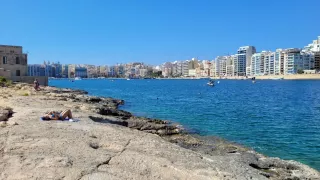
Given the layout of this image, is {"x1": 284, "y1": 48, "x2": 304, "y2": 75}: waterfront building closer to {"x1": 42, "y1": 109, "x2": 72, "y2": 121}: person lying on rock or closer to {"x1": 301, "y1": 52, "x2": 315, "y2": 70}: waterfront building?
{"x1": 301, "y1": 52, "x2": 315, "y2": 70}: waterfront building

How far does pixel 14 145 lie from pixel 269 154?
477 inches

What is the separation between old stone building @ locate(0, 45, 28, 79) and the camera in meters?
58.6

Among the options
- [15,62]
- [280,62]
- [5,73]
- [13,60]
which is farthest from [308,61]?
[5,73]

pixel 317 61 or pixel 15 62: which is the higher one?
pixel 317 61

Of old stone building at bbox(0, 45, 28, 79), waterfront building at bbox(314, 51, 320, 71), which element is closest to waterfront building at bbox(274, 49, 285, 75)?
waterfront building at bbox(314, 51, 320, 71)

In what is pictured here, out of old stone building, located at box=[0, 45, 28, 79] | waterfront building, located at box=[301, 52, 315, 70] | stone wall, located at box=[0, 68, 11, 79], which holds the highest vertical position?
waterfront building, located at box=[301, 52, 315, 70]

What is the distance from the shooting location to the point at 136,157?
10.2 metres

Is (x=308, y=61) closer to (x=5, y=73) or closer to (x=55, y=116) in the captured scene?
(x=5, y=73)

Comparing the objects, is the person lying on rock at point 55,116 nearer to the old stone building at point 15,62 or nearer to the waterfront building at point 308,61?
the old stone building at point 15,62

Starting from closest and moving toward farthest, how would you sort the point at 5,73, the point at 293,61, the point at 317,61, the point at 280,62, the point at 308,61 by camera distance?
the point at 5,73 < the point at 293,61 < the point at 308,61 < the point at 280,62 < the point at 317,61

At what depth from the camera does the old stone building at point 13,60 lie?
58.6 metres

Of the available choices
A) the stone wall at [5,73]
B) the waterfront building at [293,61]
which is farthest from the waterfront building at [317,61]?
the stone wall at [5,73]

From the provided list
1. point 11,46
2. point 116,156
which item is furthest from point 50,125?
point 11,46

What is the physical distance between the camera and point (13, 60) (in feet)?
199
